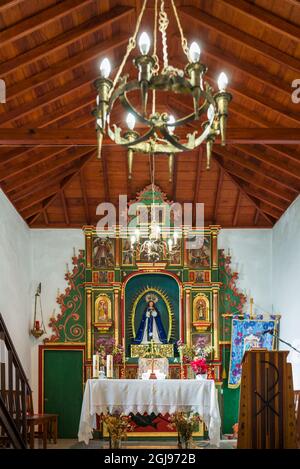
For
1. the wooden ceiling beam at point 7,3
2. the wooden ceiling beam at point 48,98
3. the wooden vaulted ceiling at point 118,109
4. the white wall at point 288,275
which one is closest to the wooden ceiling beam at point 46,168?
the wooden vaulted ceiling at point 118,109

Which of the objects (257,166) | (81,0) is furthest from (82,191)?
(81,0)

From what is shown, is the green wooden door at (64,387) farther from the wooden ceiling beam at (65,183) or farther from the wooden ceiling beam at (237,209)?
the wooden ceiling beam at (237,209)

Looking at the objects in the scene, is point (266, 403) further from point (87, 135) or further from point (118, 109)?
point (118, 109)

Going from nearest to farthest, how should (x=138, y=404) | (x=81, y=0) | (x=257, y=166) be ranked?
(x=81, y=0)
(x=138, y=404)
(x=257, y=166)

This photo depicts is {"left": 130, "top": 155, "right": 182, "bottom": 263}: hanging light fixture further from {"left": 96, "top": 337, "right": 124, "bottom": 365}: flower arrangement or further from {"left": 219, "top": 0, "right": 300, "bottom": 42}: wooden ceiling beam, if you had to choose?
{"left": 219, "top": 0, "right": 300, "bottom": 42}: wooden ceiling beam

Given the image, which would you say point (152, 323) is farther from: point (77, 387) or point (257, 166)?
point (257, 166)

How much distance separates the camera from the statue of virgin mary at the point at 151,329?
16.7 metres

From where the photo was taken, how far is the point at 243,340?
1661cm

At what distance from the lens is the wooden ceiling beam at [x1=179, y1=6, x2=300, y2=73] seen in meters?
10.6

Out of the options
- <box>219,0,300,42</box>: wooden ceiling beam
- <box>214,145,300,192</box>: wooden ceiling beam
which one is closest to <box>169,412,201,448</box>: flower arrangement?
<box>214,145,300,192</box>: wooden ceiling beam

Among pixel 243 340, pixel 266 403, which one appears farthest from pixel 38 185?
pixel 266 403

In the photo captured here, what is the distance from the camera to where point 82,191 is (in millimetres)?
16359

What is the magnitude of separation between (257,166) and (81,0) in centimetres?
597

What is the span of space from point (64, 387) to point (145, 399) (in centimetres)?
417
